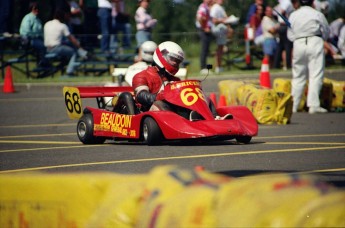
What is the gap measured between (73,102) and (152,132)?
2.03m

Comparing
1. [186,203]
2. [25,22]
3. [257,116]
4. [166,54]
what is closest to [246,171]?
[166,54]

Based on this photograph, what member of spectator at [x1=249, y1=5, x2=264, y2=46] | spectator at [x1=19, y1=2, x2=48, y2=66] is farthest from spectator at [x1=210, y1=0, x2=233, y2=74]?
spectator at [x1=19, y1=2, x2=48, y2=66]

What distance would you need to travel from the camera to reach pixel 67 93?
48.1 ft

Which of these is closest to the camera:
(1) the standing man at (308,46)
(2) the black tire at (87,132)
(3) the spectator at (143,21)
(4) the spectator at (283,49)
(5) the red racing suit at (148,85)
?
(5) the red racing suit at (148,85)

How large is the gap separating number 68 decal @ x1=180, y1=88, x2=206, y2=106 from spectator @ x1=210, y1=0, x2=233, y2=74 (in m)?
12.8

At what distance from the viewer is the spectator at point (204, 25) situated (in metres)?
25.5

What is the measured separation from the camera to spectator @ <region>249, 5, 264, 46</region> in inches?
1078

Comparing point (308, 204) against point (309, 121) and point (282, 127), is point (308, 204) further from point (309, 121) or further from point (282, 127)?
point (309, 121)

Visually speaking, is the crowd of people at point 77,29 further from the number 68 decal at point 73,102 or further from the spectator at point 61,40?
the number 68 decal at point 73,102

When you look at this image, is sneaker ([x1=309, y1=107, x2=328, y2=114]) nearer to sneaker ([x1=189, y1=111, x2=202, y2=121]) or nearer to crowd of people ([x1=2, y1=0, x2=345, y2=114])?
crowd of people ([x1=2, y1=0, x2=345, y2=114])

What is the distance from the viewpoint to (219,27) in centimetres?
2628

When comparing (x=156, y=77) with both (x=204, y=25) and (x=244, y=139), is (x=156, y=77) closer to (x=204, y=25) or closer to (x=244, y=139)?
(x=244, y=139)

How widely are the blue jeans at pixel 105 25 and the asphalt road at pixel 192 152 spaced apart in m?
9.13

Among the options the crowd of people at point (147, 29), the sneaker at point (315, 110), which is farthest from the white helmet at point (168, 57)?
the crowd of people at point (147, 29)
